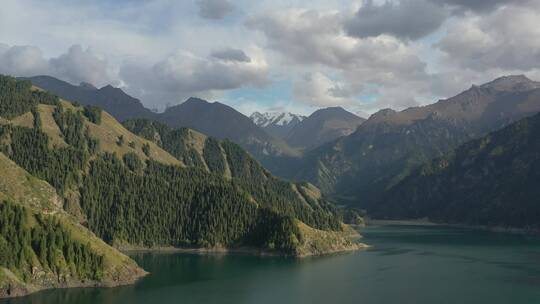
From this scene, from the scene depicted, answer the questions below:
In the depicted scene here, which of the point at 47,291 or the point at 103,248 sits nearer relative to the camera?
the point at 47,291

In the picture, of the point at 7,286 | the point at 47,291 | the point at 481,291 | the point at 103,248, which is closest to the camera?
the point at 7,286

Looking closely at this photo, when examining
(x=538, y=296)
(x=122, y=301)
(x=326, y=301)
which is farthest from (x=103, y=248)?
(x=538, y=296)

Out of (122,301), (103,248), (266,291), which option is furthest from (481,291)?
(103,248)

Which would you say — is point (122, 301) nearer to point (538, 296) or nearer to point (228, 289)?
point (228, 289)

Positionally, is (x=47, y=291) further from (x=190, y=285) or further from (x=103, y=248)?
(x=190, y=285)

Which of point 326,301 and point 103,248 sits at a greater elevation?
point 103,248

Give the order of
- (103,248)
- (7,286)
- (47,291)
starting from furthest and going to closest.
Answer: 1. (103,248)
2. (47,291)
3. (7,286)
